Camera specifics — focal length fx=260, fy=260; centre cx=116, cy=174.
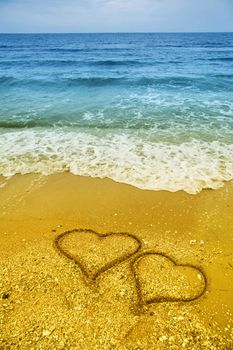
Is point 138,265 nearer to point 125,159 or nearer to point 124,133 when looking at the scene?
point 125,159

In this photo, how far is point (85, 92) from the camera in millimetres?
15312

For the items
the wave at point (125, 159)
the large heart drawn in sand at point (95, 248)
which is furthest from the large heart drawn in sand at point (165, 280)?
the wave at point (125, 159)

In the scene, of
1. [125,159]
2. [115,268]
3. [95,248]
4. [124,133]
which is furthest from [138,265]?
[124,133]

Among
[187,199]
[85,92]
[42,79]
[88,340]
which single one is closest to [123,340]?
[88,340]

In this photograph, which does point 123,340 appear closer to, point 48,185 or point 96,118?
point 48,185

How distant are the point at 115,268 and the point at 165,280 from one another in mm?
727

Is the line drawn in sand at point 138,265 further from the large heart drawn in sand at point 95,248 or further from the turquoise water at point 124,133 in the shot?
the turquoise water at point 124,133

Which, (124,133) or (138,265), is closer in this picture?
(138,265)

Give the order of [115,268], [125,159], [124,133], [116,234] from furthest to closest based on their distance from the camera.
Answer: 1. [124,133]
2. [125,159]
3. [116,234]
4. [115,268]

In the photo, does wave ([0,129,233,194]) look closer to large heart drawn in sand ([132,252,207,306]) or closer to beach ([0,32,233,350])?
beach ([0,32,233,350])

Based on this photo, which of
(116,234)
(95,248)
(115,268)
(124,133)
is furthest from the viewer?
(124,133)

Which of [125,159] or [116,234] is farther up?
[125,159]

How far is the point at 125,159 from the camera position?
23.1ft

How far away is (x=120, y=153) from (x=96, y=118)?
3.59 meters
